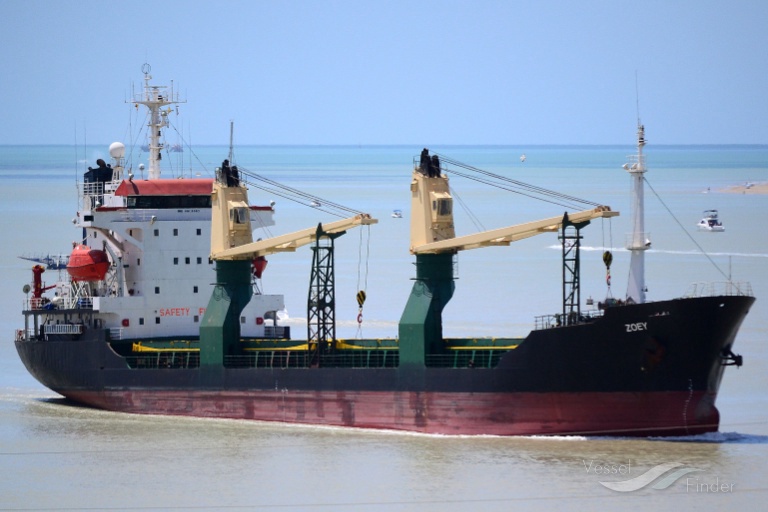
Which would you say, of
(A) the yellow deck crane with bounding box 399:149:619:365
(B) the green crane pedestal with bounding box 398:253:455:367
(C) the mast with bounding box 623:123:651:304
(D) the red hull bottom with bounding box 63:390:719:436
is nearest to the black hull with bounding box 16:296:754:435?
(D) the red hull bottom with bounding box 63:390:719:436

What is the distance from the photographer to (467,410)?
3550 cm

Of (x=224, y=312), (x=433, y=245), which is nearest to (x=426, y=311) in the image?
(x=433, y=245)

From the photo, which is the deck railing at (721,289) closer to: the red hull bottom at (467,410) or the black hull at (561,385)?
the black hull at (561,385)

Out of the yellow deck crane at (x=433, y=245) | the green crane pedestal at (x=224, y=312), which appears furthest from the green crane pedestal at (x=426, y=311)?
the green crane pedestal at (x=224, y=312)

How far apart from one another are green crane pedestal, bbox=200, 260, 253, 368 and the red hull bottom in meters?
1.08

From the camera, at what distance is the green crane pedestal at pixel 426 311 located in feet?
Result: 119

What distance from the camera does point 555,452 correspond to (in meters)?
33.1

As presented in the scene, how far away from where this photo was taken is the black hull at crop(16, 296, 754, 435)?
3341 centimetres

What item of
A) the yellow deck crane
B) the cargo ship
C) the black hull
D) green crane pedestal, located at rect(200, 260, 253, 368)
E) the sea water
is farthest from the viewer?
green crane pedestal, located at rect(200, 260, 253, 368)

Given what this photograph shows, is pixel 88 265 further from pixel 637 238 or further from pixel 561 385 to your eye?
pixel 637 238

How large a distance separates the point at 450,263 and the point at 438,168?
238 cm

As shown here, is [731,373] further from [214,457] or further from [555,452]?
[214,457]

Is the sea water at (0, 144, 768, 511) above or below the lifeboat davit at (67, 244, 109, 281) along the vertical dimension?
below

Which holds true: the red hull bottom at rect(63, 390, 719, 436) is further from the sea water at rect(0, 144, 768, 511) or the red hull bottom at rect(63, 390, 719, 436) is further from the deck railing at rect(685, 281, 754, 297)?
the deck railing at rect(685, 281, 754, 297)
